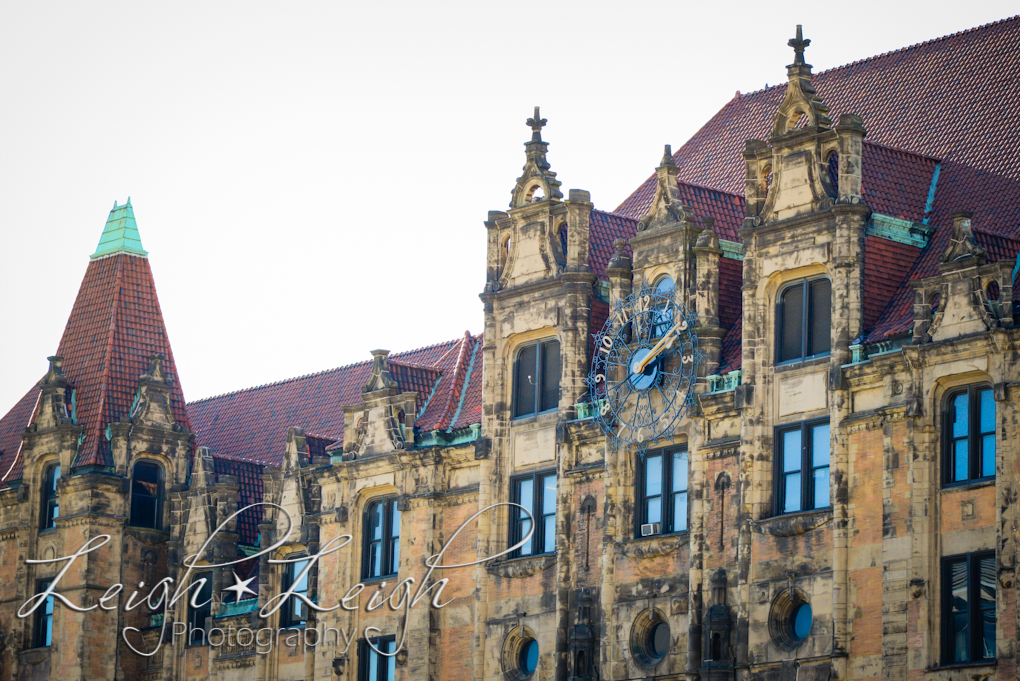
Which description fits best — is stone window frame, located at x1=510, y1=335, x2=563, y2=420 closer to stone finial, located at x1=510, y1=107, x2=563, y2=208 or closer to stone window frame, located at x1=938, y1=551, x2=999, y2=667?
stone finial, located at x1=510, y1=107, x2=563, y2=208

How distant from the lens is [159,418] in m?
71.6

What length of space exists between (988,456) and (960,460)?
2.63ft

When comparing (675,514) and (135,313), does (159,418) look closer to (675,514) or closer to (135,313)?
(135,313)

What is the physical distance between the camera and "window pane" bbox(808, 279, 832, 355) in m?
50.9

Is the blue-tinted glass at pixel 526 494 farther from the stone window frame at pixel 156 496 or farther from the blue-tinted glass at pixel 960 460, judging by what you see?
the stone window frame at pixel 156 496

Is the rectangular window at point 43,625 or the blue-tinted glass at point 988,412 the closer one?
the blue-tinted glass at point 988,412

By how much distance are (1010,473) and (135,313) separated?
3813 cm

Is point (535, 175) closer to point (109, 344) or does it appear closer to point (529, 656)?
point (529, 656)

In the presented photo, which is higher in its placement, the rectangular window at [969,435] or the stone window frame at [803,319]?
the stone window frame at [803,319]

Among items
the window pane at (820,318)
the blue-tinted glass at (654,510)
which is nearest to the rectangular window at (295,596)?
the blue-tinted glass at (654,510)

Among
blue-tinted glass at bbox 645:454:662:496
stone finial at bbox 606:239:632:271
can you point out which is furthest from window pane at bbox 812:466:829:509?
stone finial at bbox 606:239:632:271

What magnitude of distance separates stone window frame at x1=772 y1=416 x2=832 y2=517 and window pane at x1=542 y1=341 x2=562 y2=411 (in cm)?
806

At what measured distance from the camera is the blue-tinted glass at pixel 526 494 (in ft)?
190

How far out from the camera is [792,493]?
50.8 m
